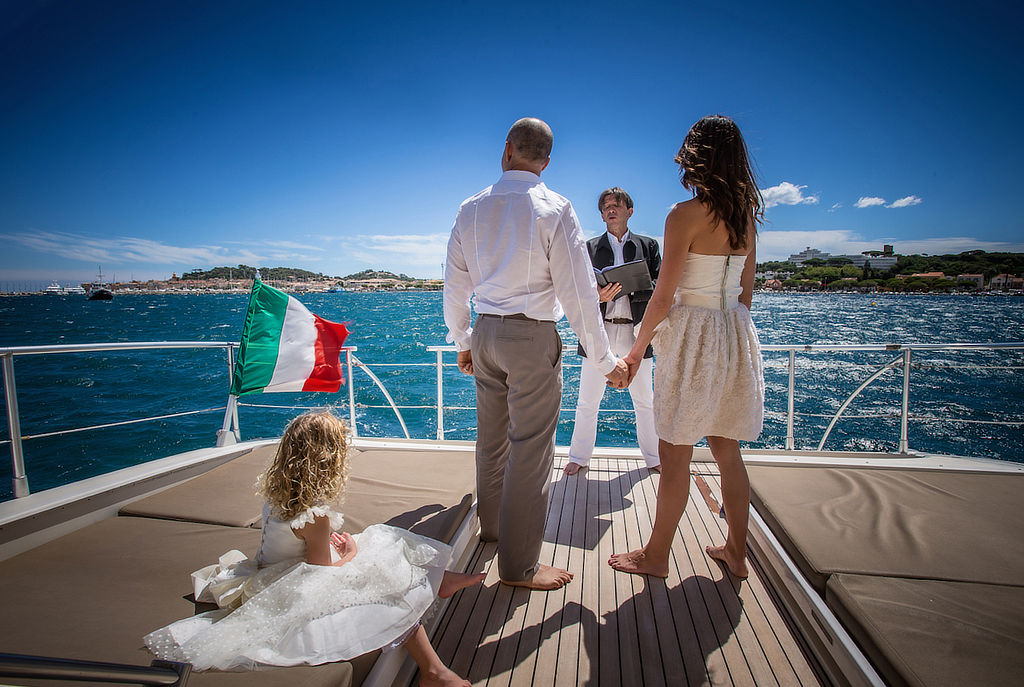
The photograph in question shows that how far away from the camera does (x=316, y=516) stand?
3.62ft

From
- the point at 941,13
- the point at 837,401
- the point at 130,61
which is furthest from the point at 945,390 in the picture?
the point at 130,61

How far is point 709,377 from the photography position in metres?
1.46

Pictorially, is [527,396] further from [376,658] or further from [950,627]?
[950,627]

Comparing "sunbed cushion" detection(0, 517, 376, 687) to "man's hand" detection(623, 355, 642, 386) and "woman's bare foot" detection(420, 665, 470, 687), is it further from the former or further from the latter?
"man's hand" detection(623, 355, 642, 386)

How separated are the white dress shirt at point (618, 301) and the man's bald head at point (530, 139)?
116 centimetres

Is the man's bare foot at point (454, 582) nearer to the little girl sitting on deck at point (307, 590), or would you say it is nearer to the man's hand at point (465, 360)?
the little girl sitting on deck at point (307, 590)

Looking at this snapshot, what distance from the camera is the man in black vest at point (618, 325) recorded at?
8.13 ft

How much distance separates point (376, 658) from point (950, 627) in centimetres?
133

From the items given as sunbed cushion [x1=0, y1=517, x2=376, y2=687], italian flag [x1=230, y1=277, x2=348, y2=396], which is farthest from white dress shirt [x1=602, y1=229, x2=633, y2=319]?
sunbed cushion [x1=0, y1=517, x2=376, y2=687]

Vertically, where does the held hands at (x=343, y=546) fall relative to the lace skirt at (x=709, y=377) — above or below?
below

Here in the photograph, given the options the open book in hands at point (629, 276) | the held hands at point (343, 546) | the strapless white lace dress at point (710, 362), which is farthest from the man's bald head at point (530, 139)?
the held hands at point (343, 546)

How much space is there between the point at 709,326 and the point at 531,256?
25.2 inches

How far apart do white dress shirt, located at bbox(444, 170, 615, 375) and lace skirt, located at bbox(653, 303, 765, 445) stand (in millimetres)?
232

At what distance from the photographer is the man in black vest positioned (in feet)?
8.13
